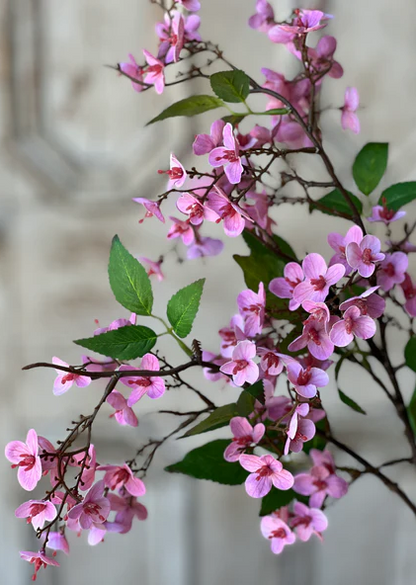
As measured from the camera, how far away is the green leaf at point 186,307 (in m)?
0.39

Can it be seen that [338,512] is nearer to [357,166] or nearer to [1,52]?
[357,166]

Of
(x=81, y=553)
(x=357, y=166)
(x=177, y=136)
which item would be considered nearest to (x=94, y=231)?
(x=177, y=136)

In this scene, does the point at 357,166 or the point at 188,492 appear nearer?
the point at 357,166

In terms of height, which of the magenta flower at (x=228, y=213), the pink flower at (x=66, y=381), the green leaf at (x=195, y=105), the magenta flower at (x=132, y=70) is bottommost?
the pink flower at (x=66, y=381)

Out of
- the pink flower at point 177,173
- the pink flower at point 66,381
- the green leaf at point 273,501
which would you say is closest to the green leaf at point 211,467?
the green leaf at point 273,501

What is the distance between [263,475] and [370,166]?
0.97 ft

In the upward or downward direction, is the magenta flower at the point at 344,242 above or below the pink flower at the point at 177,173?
below

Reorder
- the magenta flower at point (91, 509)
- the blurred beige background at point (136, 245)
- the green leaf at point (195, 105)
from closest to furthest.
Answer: the magenta flower at point (91, 509) < the green leaf at point (195, 105) < the blurred beige background at point (136, 245)

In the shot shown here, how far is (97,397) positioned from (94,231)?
24 centimetres

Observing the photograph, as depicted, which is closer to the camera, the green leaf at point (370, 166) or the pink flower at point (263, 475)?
the pink flower at point (263, 475)

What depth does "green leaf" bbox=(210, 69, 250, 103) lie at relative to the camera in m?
0.40

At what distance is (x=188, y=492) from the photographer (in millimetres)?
819

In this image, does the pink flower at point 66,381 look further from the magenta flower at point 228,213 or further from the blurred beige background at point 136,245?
the blurred beige background at point 136,245

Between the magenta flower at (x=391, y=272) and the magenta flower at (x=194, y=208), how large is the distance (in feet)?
0.49
